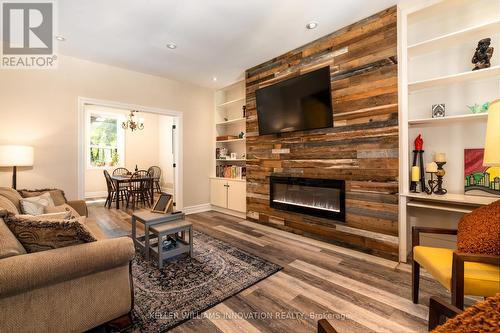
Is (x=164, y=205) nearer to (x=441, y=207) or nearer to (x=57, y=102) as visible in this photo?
(x=57, y=102)

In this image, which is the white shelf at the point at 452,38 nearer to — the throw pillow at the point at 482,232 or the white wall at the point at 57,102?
the throw pillow at the point at 482,232

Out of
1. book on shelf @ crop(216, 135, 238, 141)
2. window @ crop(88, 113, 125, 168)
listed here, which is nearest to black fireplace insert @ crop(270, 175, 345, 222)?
book on shelf @ crop(216, 135, 238, 141)

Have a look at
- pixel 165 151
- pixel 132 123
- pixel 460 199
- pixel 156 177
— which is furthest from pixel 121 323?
pixel 165 151

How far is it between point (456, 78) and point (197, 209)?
4576mm

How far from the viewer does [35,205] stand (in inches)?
94.5

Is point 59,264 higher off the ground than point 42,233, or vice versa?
point 42,233

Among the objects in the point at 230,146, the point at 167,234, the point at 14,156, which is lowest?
the point at 167,234

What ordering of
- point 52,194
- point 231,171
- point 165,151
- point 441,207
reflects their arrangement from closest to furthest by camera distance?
1. point 441,207
2. point 52,194
3. point 231,171
4. point 165,151

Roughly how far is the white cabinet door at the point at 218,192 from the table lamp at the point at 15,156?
2993 mm

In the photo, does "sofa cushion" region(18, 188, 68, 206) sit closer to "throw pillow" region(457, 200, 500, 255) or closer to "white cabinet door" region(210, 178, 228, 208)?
"white cabinet door" region(210, 178, 228, 208)

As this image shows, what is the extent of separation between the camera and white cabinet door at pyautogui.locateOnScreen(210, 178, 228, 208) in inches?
186

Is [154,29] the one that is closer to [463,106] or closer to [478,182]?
[463,106]

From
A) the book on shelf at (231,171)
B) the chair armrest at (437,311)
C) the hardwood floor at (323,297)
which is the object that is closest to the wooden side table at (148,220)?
the hardwood floor at (323,297)

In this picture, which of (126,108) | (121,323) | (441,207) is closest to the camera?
(121,323)
